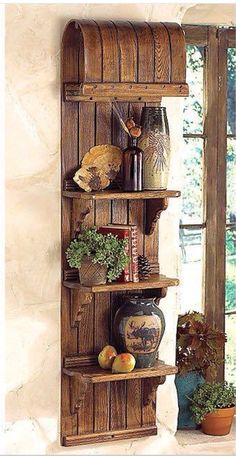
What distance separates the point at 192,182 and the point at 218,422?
40.9 inches

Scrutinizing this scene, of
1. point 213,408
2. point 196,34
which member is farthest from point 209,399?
point 196,34

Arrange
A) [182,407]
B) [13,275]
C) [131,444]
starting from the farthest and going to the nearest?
[182,407] → [131,444] → [13,275]

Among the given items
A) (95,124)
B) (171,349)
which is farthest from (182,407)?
(95,124)

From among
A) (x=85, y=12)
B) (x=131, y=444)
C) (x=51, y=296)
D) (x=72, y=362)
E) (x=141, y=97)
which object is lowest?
(x=131, y=444)

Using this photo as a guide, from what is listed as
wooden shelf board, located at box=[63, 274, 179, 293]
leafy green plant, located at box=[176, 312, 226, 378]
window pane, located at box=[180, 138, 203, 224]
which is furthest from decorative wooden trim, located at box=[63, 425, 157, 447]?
window pane, located at box=[180, 138, 203, 224]

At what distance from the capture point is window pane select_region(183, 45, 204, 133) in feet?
15.0

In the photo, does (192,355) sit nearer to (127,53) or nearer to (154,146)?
(154,146)

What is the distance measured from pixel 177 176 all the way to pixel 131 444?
1049 mm

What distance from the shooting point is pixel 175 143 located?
4.08 m

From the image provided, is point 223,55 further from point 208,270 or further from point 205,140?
point 208,270

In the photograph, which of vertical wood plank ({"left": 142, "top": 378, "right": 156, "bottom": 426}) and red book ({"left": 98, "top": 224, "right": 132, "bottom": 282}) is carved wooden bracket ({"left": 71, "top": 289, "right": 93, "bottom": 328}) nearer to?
red book ({"left": 98, "top": 224, "right": 132, "bottom": 282})

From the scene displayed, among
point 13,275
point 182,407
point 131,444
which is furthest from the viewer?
point 182,407

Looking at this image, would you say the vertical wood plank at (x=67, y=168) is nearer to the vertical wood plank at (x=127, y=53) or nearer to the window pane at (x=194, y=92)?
the vertical wood plank at (x=127, y=53)

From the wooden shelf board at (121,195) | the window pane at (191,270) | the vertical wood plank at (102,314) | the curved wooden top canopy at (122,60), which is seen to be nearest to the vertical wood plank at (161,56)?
the curved wooden top canopy at (122,60)
